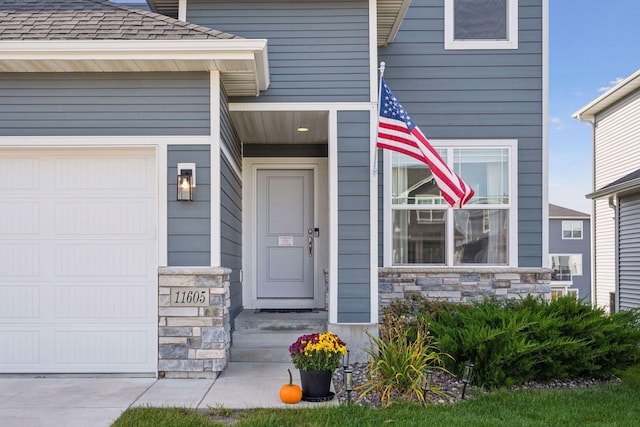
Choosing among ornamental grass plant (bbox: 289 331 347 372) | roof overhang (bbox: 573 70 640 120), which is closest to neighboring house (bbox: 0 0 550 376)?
ornamental grass plant (bbox: 289 331 347 372)

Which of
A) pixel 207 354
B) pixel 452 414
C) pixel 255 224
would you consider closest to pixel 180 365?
pixel 207 354

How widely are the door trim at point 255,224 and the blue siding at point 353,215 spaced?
4.69ft

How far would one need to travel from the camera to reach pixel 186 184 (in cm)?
564

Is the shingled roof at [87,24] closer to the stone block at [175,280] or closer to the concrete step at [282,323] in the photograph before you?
the stone block at [175,280]

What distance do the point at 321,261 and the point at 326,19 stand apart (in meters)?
3.15

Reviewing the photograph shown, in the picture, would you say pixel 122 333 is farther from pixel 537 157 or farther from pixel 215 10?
pixel 537 157

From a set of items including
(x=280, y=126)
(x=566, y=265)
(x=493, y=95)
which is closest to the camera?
(x=280, y=126)

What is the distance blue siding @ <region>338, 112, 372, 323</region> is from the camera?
6543mm

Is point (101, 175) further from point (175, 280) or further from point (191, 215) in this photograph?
point (175, 280)

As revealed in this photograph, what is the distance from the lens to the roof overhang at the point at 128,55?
539 centimetres

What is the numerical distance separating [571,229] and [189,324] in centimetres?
2502

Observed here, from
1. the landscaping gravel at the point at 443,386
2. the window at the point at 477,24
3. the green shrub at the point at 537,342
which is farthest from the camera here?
the window at the point at 477,24

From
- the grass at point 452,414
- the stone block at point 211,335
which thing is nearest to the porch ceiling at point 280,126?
the stone block at point 211,335

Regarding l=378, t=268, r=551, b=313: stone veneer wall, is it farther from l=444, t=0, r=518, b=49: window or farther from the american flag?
l=444, t=0, r=518, b=49: window
